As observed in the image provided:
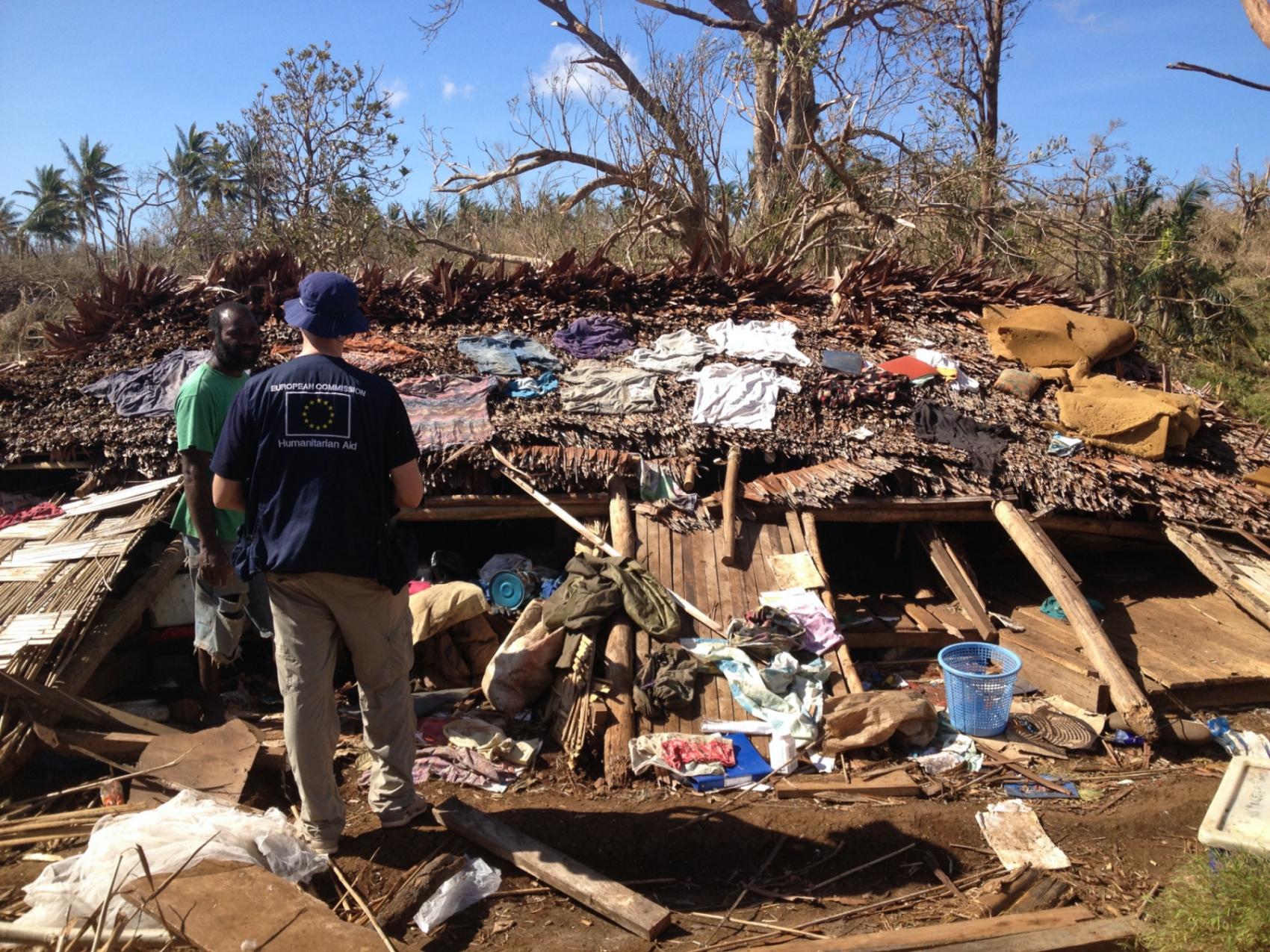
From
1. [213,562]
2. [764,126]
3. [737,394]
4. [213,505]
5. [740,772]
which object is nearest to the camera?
[213,562]

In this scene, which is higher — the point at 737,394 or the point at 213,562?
the point at 737,394

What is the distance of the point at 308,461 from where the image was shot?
3016 mm

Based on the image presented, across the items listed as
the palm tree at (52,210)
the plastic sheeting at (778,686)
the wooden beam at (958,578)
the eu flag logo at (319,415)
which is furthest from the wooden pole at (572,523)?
the palm tree at (52,210)

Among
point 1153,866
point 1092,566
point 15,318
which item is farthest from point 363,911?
point 15,318

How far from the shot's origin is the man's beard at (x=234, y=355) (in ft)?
13.3

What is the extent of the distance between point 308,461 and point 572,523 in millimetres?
3108

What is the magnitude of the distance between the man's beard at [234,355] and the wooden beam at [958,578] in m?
4.86

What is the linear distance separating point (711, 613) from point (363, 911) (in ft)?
9.92

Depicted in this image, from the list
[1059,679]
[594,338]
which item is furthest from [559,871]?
[594,338]

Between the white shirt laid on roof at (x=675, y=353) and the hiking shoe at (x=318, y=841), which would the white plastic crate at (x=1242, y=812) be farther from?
the white shirt laid on roof at (x=675, y=353)

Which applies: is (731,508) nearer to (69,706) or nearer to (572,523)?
(572,523)

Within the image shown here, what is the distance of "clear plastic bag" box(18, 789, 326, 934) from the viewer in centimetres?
268

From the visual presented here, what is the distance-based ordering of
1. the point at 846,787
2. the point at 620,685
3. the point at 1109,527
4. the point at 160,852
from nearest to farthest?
the point at 160,852 < the point at 846,787 < the point at 620,685 < the point at 1109,527

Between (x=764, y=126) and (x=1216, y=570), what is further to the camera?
(x=764, y=126)
